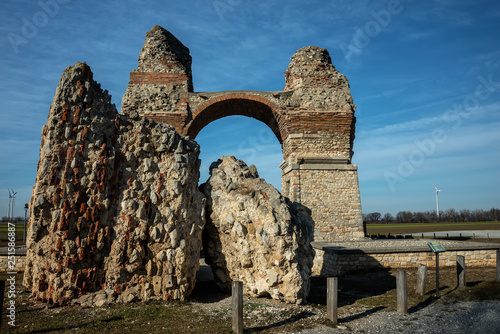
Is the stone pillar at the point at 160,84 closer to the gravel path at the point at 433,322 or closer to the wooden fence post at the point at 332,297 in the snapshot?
the wooden fence post at the point at 332,297

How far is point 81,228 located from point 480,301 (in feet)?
25.9

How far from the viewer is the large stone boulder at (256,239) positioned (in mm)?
6031

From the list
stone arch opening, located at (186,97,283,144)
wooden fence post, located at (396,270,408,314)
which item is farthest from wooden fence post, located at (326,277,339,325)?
stone arch opening, located at (186,97,283,144)

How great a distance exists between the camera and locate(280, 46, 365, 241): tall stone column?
12930 millimetres

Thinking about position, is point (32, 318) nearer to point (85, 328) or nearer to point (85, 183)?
point (85, 328)

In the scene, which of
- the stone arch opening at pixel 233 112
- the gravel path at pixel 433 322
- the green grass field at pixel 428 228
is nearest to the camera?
the gravel path at pixel 433 322

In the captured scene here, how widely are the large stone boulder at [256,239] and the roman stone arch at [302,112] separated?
613 cm

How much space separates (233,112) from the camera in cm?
1543

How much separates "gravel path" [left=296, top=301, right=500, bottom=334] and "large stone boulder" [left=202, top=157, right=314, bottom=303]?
3.56ft

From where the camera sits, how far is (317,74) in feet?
46.4

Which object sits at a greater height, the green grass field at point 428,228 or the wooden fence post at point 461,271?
the wooden fence post at point 461,271

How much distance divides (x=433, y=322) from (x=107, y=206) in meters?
6.00

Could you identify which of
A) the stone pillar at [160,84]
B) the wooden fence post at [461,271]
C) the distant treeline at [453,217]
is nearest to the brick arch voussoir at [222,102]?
the stone pillar at [160,84]

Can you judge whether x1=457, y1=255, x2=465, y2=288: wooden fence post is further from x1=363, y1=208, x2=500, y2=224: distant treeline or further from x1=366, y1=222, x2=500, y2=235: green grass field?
x1=363, y1=208, x2=500, y2=224: distant treeline
